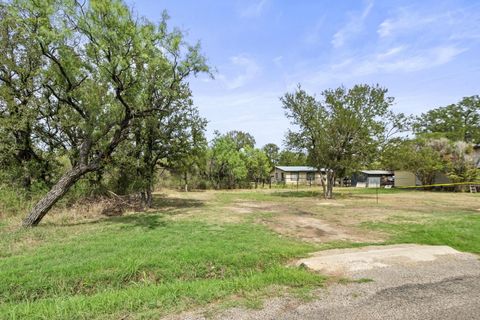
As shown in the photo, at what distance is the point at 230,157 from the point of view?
30.9 meters

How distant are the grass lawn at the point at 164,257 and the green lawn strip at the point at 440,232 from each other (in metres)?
0.02

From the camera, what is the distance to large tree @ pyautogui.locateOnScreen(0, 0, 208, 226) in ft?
26.4

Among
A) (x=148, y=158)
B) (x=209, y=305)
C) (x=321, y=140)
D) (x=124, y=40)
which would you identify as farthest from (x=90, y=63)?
(x=321, y=140)

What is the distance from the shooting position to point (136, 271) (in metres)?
4.65

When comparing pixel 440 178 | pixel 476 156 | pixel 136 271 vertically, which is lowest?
pixel 136 271

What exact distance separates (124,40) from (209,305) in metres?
8.09

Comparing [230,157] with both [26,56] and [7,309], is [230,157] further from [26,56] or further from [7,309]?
[7,309]

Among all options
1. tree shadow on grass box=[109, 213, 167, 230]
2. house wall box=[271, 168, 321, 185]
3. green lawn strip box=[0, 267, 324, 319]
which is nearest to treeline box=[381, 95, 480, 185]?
house wall box=[271, 168, 321, 185]

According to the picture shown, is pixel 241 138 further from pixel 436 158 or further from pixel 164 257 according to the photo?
pixel 164 257

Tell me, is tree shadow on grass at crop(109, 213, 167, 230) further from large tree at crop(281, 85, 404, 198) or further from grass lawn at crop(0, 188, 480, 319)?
large tree at crop(281, 85, 404, 198)

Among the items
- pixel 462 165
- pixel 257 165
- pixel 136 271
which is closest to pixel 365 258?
pixel 136 271

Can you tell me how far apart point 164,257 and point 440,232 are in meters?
7.08

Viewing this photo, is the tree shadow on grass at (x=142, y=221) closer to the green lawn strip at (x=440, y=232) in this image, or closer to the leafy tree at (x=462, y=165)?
the green lawn strip at (x=440, y=232)

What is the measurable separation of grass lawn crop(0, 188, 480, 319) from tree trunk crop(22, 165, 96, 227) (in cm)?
31
